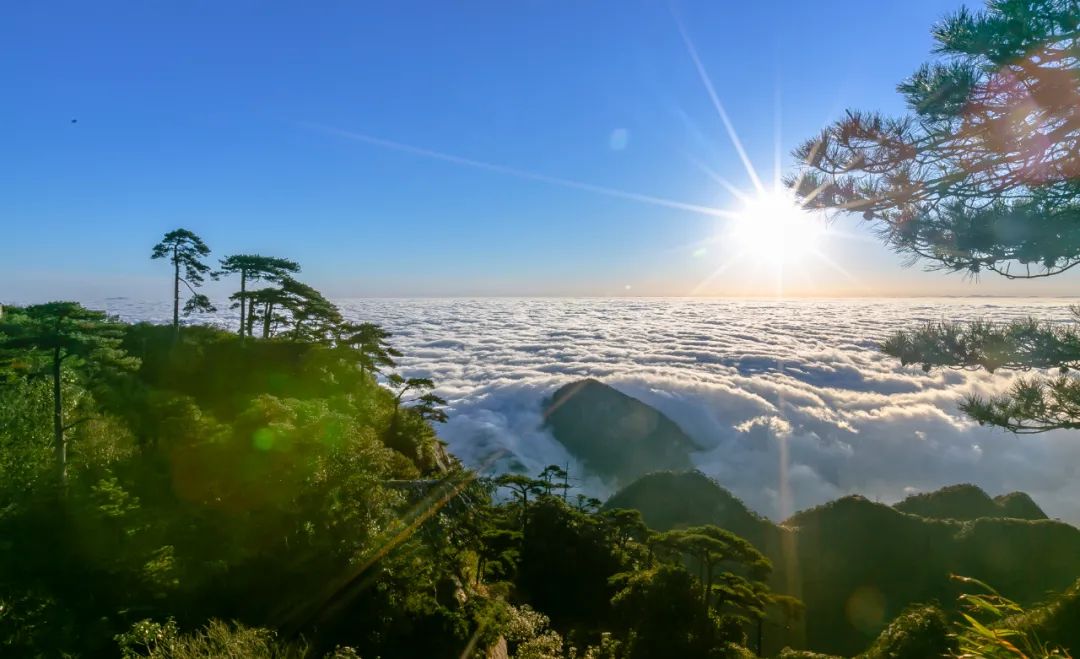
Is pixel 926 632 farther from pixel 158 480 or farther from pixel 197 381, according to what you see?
pixel 197 381

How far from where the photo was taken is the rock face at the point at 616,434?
4348 inches

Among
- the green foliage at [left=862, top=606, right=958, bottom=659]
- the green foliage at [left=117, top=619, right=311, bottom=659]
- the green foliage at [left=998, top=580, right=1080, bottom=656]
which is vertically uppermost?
the green foliage at [left=998, top=580, right=1080, bottom=656]

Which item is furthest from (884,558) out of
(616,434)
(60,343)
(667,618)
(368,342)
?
(616,434)

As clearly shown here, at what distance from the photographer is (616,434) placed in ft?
366

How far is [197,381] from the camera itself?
959 inches

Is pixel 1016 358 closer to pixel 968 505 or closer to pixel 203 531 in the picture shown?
pixel 203 531

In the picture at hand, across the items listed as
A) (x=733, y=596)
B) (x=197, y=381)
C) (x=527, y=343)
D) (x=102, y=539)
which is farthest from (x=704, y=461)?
(x=102, y=539)

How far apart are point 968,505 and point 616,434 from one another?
71.1 metres

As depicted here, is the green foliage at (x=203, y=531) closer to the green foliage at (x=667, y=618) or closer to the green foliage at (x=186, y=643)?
the green foliage at (x=186, y=643)

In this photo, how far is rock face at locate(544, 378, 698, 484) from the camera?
362ft

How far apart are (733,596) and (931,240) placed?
14.7 meters

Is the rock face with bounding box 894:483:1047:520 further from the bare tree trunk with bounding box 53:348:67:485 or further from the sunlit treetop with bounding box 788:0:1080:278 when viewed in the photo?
the bare tree trunk with bounding box 53:348:67:485

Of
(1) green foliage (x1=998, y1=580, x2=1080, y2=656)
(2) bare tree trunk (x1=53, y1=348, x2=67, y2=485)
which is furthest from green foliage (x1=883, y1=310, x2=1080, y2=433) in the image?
(2) bare tree trunk (x1=53, y1=348, x2=67, y2=485)

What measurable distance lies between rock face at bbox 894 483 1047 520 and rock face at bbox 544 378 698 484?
64470 millimetres
